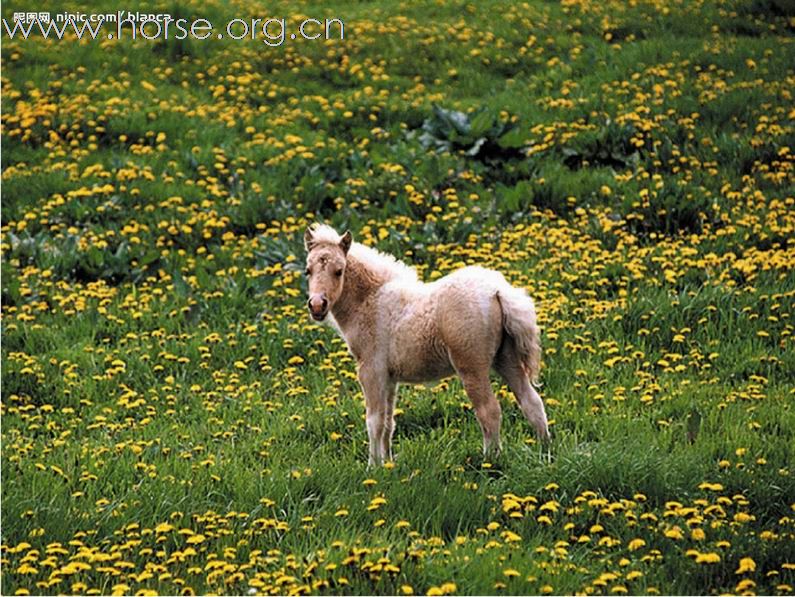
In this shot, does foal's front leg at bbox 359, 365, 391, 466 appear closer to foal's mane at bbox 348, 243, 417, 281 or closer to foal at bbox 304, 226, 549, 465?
foal at bbox 304, 226, 549, 465

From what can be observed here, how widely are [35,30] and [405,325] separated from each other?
16.5 metres

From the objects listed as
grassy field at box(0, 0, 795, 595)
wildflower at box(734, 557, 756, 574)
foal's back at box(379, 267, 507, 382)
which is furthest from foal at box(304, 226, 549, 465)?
wildflower at box(734, 557, 756, 574)

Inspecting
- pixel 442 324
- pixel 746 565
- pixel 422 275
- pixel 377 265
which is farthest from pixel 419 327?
pixel 422 275

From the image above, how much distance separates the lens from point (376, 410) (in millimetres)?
8203

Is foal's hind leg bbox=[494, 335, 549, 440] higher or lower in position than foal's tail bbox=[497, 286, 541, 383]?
lower

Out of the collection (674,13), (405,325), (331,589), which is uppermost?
(674,13)

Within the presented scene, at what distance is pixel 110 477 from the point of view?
831 cm

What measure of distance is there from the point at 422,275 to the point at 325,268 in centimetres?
470

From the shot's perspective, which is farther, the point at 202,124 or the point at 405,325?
the point at 202,124

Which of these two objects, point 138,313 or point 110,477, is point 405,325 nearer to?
point 110,477

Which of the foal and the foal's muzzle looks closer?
the foal

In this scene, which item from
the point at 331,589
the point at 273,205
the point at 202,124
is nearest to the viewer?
the point at 331,589

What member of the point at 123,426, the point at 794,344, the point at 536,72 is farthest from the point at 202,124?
the point at 794,344

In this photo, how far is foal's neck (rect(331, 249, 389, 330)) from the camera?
845cm
